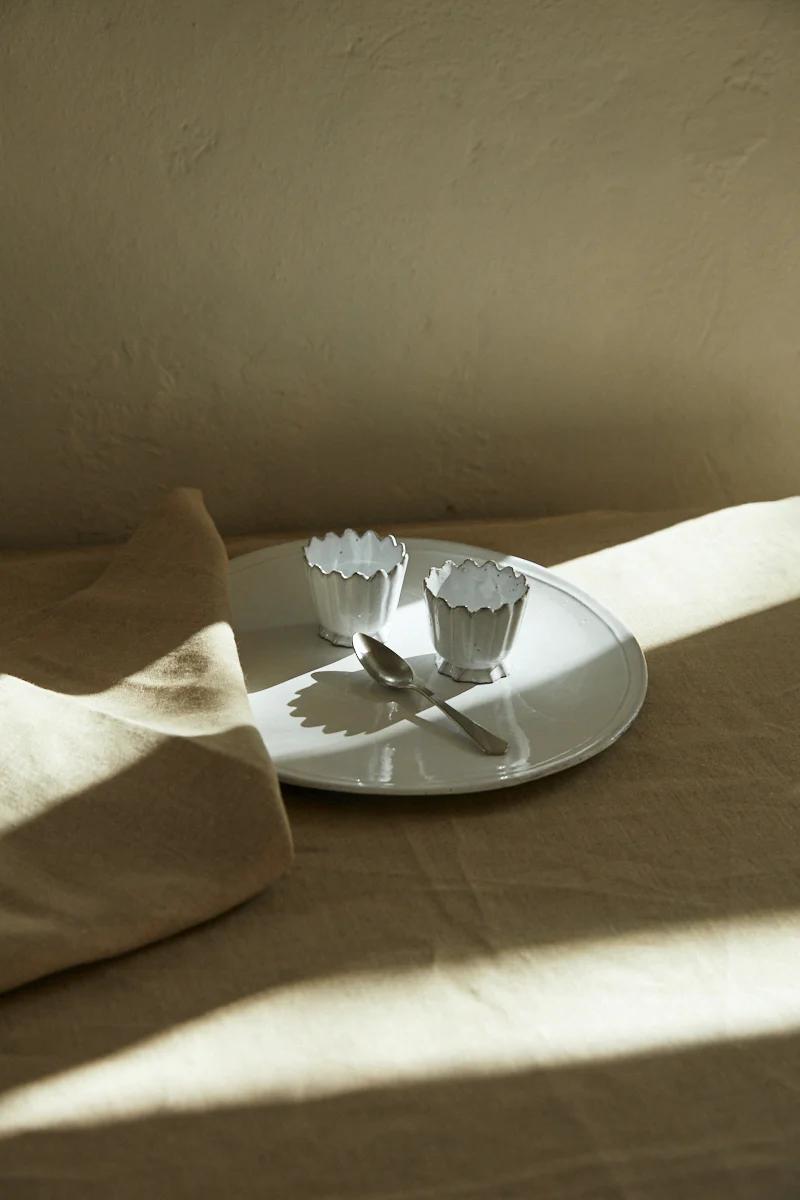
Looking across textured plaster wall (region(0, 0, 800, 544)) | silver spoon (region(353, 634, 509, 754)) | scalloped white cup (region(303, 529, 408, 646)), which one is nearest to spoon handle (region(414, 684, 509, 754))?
silver spoon (region(353, 634, 509, 754))

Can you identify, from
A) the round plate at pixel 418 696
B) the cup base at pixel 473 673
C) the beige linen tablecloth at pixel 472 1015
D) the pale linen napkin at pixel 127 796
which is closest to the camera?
the beige linen tablecloth at pixel 472 1015

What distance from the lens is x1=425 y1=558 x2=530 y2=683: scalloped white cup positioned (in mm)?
832

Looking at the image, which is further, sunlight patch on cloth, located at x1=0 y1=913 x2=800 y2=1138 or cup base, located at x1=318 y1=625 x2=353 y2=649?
cup base, located at x1=318 y1=625 x2=353 y2=649

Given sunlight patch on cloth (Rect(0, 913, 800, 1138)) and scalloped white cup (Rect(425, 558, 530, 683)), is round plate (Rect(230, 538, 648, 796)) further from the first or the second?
sunlight patch on cloth (Rect(0, 913, 800, 1138))

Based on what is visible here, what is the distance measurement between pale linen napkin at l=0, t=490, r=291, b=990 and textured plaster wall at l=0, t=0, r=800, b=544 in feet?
1.26

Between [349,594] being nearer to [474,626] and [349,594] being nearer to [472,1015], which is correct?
[474,626]

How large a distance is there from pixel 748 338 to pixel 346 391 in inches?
18.4

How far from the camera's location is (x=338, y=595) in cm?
87

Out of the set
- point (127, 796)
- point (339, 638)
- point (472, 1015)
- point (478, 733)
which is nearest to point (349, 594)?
point (339, 638)

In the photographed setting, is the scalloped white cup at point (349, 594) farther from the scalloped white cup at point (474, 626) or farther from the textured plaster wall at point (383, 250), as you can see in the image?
the textured plaster wall at point (383, 250)

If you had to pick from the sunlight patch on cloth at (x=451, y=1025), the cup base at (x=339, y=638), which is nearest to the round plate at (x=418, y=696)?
the cup base at (x=339, y=638)

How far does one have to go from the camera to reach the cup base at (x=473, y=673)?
85cm

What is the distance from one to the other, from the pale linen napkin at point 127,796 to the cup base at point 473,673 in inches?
6.6

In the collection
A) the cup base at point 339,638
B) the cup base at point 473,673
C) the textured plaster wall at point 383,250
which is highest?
the textured plaster wall at point 383,250
